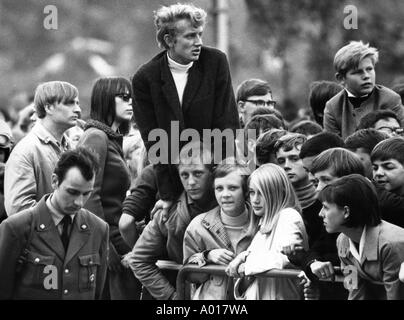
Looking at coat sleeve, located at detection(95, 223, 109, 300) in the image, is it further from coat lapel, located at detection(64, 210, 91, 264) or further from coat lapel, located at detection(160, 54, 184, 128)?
coat lapel, located at detection(160, 54, 184, 128)

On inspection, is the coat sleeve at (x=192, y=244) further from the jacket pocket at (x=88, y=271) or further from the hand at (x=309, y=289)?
the hand at (x=309, y=289)

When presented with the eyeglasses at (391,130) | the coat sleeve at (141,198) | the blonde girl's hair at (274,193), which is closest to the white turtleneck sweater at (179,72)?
the coat sleeve at (141,198)

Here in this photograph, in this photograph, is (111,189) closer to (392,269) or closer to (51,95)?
(51,95)

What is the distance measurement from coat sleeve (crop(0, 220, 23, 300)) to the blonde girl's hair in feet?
4.71

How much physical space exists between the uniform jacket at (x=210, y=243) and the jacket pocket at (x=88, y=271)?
1.88 ft

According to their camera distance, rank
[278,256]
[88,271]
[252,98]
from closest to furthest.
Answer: [278,256], [88,271], [252,98]

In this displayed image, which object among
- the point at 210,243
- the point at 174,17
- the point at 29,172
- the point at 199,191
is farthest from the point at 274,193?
the point at 29,172

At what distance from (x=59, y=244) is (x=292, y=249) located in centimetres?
144

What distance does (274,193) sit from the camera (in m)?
7.72

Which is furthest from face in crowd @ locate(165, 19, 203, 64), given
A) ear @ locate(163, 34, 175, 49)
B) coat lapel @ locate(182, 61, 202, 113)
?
coat lapel @ locate(182, 61, 202, 113)

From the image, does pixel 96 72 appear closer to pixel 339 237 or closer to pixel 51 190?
pixel 51 190

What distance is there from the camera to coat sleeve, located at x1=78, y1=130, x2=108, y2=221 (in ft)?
29.1

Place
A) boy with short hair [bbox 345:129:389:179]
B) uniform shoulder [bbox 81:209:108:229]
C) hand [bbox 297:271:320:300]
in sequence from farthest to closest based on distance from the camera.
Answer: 1. boy with short hair [bbox 345:129:389:179]
2. uniform shoulder [bbox 81:209:108:229]
3. hand [bbox 297:271:320:300]

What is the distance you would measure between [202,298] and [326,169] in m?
1.08
